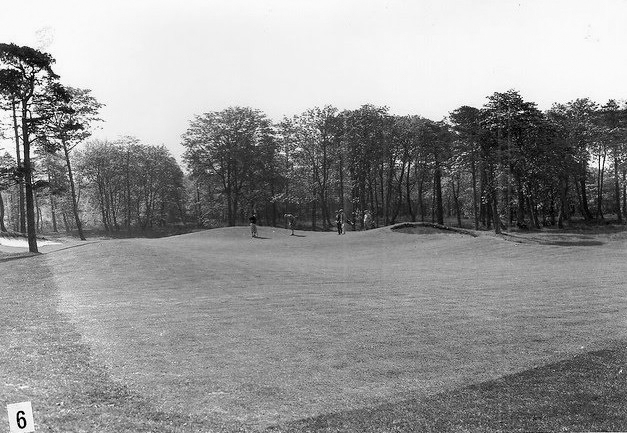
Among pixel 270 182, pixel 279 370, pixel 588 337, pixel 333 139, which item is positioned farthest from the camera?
pixel 270 182

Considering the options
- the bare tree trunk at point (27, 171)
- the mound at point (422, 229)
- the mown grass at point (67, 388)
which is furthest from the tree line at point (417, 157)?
the mown grass at point (67, 388)

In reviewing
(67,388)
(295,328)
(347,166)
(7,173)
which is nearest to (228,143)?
(347,166)

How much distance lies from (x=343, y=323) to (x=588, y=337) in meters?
4.34

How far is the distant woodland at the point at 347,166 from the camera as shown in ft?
150

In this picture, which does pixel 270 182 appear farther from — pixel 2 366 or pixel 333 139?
pixel 2 366

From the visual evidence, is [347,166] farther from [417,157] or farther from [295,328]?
[295,328]

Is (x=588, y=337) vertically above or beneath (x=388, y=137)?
beneath

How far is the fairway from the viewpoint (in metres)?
6.09

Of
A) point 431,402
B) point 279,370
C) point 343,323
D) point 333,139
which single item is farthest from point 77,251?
point 333,139

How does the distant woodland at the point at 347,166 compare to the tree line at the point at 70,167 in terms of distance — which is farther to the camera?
the distant woodland at the point at 347,166

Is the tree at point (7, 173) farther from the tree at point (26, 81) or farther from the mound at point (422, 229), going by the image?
the mound at point (422, 229)

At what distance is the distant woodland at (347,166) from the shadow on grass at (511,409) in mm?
34747

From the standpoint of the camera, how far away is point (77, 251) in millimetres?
22359

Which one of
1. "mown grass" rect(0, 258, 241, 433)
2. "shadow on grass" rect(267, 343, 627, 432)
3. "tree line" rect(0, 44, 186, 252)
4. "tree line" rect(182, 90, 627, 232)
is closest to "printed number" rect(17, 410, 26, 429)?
"mown grass" rect(0, 258, 241, 433)
